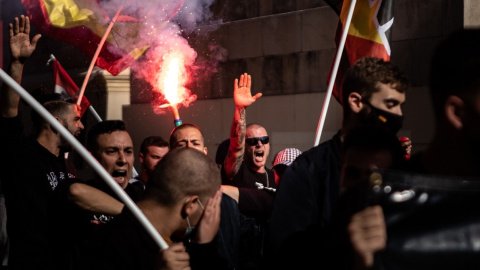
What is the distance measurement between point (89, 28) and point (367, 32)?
3702mm

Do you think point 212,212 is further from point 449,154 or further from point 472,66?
point 472,66

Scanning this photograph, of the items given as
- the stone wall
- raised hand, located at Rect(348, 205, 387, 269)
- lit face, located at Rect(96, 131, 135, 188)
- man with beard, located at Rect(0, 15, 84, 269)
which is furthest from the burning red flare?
raised hand, located at Rect(348, 205, 387, 269)

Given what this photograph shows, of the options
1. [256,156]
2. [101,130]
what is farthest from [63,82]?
[101,130]

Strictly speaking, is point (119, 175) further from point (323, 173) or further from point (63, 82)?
point (63, 82)

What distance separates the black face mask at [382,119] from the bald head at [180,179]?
30.6 inches

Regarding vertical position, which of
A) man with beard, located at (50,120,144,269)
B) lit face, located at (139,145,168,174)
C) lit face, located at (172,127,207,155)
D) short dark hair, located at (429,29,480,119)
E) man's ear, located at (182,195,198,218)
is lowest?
man with beard, located at (50,120,144,269)

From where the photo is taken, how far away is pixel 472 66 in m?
2.04

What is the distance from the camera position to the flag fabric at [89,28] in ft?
25.9

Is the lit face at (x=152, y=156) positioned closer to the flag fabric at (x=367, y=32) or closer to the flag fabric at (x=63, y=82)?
the flag fabric at (x=367, y=32)

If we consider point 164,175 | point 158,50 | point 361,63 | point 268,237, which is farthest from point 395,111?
point 158,50

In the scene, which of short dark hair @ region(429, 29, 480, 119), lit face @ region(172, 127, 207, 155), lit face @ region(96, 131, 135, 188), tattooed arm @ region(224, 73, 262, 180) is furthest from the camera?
tattooed arm @ region(224, 73, 262, 180)

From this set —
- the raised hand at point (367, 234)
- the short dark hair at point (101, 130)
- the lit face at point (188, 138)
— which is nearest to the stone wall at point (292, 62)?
the lit face at point (188, 138)

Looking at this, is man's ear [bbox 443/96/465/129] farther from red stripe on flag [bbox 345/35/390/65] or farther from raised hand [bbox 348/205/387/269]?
red stripe on flag [bbox 345/35/390/65]

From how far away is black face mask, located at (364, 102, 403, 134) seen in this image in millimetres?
2910
